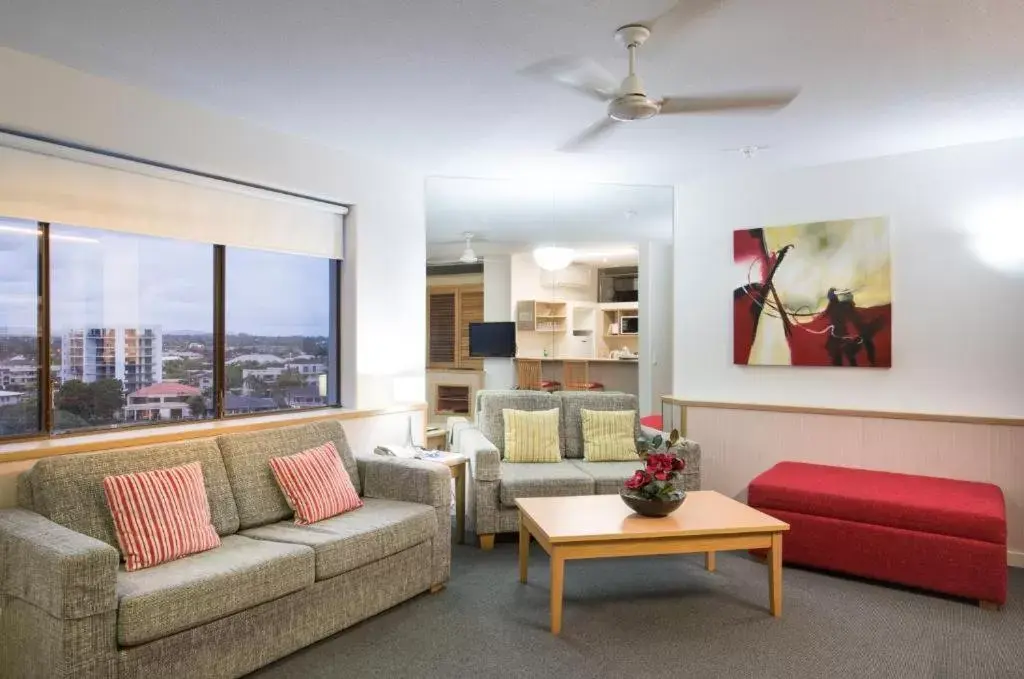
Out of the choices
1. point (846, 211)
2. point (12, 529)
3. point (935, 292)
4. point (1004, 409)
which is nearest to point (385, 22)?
point (12, 529)

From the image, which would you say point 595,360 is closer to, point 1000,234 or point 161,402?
point 1000,234

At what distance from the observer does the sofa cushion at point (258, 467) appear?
130 inches

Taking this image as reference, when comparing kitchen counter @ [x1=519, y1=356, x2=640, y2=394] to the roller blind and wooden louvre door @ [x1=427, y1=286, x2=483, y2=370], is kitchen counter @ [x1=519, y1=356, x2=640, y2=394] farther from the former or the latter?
the roller blind

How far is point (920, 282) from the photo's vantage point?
4.43m

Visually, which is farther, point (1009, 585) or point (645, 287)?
point (645, 287)

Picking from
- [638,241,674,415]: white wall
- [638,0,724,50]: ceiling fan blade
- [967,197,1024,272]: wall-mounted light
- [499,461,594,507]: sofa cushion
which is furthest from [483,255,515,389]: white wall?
[638,0,724,50]: ceiling fan blade

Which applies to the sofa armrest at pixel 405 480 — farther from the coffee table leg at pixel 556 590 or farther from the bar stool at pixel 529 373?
the bar stool at pixel 529 373

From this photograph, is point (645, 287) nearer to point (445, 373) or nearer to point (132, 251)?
point (445, 373)

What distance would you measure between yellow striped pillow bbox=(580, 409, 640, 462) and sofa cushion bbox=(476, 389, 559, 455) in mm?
311

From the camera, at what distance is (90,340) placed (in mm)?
3287

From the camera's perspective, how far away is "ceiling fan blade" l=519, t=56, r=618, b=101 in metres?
2.95

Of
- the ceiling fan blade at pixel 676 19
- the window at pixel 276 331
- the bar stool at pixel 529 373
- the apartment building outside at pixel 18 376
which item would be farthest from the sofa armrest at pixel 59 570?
the bar stool at pixel 529 373

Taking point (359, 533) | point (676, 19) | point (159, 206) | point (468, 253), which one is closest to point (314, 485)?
point (359, 533)

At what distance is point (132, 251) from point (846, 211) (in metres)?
4.39
